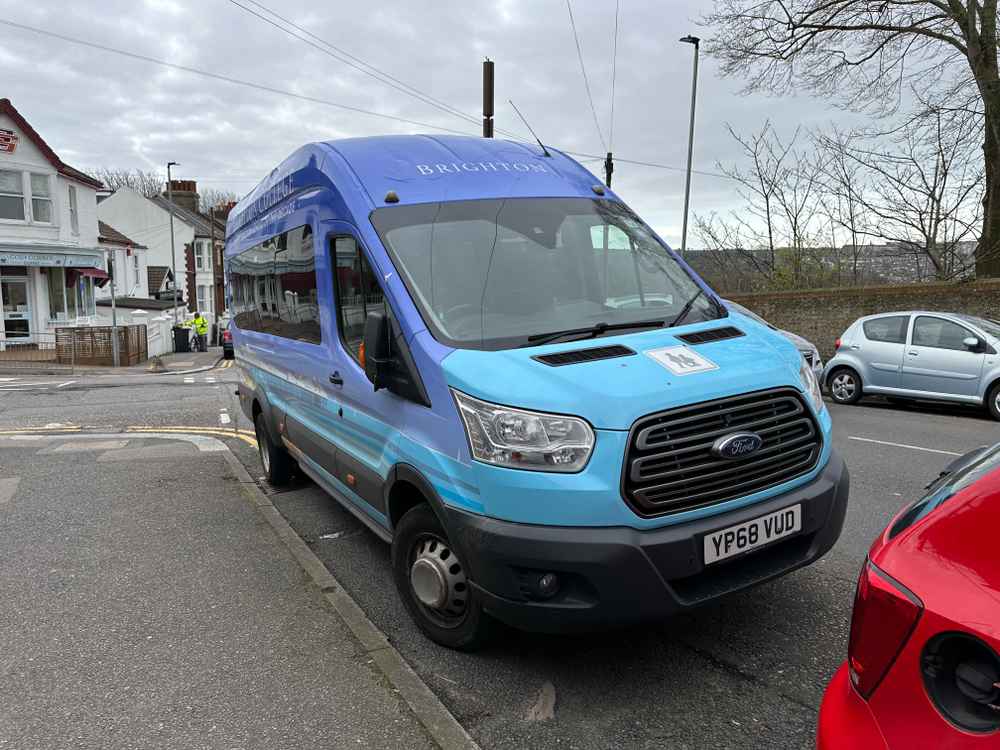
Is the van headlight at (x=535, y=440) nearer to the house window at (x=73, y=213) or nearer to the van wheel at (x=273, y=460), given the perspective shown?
the van wheel at (x=273, y=460)

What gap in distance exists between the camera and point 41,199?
26750mm

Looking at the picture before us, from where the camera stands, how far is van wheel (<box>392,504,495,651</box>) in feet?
11.1

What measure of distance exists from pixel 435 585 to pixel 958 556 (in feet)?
7.65

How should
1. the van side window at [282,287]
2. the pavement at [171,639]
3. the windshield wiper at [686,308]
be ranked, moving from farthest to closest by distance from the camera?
the van side window at [282,287] < the windshield wiper at [686,308] < the pavement at [171,639]

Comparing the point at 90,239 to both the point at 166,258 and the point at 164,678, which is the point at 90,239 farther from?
the point at 164,678

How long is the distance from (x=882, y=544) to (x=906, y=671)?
0.35 meters

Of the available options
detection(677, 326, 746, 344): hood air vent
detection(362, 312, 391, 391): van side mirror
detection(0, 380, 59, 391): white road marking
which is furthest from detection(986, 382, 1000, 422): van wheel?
detection(0, 380, 59, 391): white road marking

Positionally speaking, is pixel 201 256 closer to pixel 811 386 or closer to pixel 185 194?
pixel 185 194

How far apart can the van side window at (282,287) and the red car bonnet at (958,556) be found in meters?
3.65

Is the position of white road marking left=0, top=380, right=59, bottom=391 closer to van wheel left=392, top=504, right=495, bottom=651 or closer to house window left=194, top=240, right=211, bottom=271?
van wheel left=392, top=504, right=495, bottom=651

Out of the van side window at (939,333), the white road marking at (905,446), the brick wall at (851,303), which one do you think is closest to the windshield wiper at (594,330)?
the white road marking at (905,446)

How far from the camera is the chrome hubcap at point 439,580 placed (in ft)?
11.1

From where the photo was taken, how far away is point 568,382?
118 inches

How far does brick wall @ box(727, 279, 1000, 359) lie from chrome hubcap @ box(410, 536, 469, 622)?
15.3m
